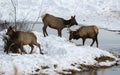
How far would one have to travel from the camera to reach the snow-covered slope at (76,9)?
114 feet

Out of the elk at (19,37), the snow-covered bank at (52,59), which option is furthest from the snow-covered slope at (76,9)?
the elk at (19,37)

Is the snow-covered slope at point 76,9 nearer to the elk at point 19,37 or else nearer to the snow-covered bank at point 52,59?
the snow-covered bank at point 52,59

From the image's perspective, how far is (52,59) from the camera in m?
14.8

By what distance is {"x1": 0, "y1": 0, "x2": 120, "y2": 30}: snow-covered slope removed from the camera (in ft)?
114

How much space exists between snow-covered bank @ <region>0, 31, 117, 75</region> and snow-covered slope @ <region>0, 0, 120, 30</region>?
15800mm

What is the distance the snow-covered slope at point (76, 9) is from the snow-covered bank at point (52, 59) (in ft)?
51.8

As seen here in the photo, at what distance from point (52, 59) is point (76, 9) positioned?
24.5 metres

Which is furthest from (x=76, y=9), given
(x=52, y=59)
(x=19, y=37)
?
(x=52, y=59)

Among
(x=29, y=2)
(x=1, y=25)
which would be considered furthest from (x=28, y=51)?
(x=29, y=2)

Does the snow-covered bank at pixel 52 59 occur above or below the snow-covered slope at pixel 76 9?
below

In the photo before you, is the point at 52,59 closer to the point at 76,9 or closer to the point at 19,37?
the point at 19,37

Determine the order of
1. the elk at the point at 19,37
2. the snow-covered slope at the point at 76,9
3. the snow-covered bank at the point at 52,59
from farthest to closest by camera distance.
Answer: the snow-covered slope at the point at 76,9, the elk at the point at 19,37, the snow-covered bank at the point at 52,59

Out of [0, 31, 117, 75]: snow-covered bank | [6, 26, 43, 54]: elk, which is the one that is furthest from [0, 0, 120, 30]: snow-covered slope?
[6, 26, 43, 54]: elk

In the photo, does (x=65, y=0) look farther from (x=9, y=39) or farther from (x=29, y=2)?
(x=9, y=39)
